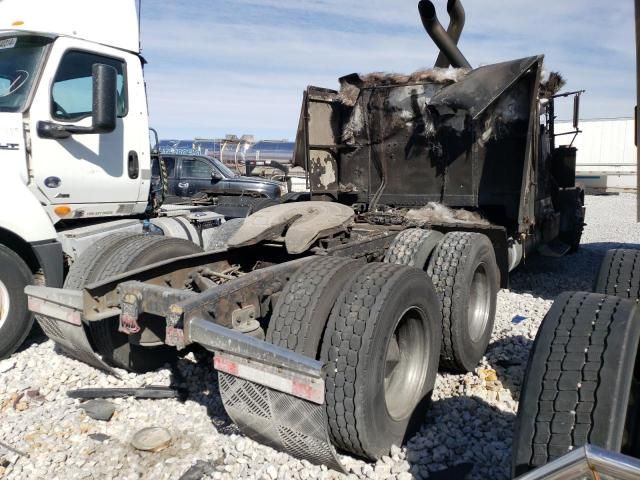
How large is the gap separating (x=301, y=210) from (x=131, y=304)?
1.88 meters

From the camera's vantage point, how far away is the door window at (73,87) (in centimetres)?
500

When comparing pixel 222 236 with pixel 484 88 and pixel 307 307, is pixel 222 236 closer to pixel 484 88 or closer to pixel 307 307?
pixel 307 307

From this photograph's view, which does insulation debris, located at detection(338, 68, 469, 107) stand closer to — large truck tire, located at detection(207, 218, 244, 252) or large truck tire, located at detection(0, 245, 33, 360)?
large truck tire, located at detection(207, 218, 244, 252)

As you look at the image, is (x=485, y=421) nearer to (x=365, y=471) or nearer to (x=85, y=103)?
(x=365, y=471)

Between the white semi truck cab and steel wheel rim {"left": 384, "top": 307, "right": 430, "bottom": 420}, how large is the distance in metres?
3.13

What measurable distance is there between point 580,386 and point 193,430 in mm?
2407

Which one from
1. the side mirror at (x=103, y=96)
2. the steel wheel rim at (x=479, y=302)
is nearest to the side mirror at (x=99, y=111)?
the side mirror at (x=103, y=96)

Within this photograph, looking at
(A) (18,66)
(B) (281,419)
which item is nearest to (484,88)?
(B) (281,419)

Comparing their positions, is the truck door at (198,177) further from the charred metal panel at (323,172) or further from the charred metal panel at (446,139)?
the charred metal panel at (446,139)

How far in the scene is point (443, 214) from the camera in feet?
20.4

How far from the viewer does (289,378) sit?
2518 mm

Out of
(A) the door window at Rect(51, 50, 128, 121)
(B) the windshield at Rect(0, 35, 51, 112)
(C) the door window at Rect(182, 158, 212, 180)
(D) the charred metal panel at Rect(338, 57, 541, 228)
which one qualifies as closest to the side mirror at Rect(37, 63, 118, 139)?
(A) the door window at Rect(51, 50, 128, 121)

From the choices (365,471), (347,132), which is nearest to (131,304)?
(365,471)

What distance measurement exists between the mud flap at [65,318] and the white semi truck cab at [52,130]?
967 mm
